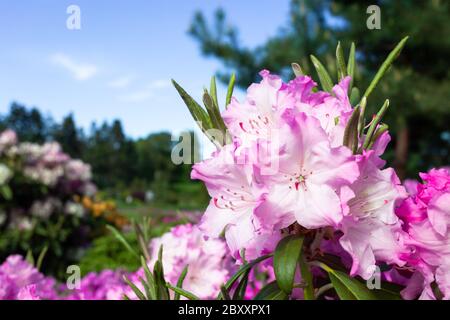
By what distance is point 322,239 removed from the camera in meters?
0.75

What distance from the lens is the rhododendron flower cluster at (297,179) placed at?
64 centimetres

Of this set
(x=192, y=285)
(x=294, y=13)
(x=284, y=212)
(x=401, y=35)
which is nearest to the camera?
(x=284, y=212)

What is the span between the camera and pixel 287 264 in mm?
642

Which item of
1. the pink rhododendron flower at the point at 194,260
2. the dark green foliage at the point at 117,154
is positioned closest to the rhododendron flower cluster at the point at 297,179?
the pink rhododendron flower at the point at 194,260

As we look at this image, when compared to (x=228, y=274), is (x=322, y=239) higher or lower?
higher

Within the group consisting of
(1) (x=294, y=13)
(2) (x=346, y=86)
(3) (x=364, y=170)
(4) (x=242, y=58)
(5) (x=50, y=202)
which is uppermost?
(1) (x=294, y=13)

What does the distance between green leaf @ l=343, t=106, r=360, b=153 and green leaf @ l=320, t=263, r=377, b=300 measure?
171mm

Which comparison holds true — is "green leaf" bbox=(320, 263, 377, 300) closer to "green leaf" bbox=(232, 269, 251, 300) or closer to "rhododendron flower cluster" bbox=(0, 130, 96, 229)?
"green leaf" bbox=(232, 269, 251, 300)

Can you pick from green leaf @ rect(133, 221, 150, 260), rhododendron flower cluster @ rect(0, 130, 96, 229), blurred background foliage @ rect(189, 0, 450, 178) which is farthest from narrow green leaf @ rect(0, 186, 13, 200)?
blurred background foliage @ rect(189, 0, 450, 178)

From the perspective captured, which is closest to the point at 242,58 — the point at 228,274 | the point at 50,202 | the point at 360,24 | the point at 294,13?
the point at 294,13

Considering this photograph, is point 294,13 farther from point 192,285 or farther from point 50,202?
point 192,285

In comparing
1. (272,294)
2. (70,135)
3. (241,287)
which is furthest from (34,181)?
(70,135)

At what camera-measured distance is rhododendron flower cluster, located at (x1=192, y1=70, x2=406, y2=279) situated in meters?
0.64
